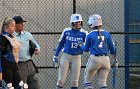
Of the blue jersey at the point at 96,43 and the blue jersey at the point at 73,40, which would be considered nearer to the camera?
the blue jersey at the point at 96,43

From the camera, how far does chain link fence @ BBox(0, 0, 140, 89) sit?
36.9ft

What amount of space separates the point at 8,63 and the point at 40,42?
3.59m

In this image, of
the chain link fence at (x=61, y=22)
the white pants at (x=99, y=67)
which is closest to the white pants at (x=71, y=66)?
the white pants at (x=99, y=67)

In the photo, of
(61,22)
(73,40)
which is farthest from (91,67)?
(61,22)

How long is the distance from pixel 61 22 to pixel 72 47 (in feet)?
5.61

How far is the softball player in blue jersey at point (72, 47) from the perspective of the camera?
9.76m

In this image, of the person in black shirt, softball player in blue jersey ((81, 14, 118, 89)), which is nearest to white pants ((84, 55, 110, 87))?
softball player in blue jersey ((81, 14, 118, 89))

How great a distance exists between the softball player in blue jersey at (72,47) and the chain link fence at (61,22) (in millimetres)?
1271

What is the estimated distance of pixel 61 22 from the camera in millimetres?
11352

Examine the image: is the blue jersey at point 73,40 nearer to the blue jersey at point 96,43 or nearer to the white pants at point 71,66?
the white pants at point 71,66

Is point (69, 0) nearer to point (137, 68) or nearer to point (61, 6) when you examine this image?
point (61, 6)

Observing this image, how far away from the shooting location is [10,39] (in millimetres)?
7832

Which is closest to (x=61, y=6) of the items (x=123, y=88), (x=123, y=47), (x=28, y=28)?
(x=28, y=28)

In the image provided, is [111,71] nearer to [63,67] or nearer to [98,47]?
[63,67]
